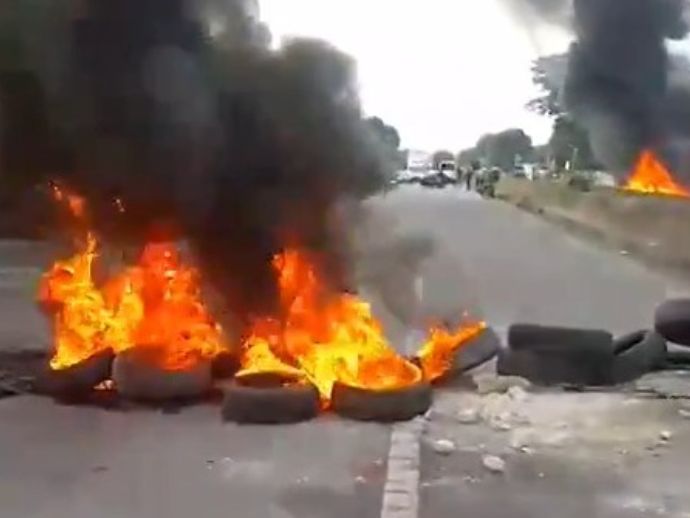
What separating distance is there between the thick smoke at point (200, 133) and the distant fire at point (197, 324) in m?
0.17

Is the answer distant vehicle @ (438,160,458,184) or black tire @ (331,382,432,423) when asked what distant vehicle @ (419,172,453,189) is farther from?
black tire @ (331,382,432,423)

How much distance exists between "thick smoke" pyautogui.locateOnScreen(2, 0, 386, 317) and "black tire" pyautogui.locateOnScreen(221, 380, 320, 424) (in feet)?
4.20

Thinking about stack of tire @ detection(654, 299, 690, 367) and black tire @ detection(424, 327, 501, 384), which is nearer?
black tire @ detection(424, 327, 501, 384)

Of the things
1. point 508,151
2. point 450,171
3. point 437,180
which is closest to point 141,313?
point 437,180

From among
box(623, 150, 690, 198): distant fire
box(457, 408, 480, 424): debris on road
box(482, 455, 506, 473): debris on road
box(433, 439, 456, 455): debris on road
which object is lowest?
box(457, 408, 480, 424): debris on road

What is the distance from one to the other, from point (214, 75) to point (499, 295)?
312 inches

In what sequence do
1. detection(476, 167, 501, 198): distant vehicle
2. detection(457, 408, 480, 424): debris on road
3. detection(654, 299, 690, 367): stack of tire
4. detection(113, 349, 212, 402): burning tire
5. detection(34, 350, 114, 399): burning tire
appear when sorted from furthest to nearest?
detection(476, 167, 501, 198): distant vehicle, detection(654, 299, 690, 367): stack of tire, detection(34, 350, 114, 399): burning tire, detection(113, 349, 212, 402): burning tire, detection(457, 408, 480, 424): debris on road

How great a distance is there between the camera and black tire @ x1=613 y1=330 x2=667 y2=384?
992cm

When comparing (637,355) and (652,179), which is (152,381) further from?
(652,179)

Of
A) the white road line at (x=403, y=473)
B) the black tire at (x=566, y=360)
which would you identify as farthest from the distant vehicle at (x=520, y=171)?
the white road line at (x=403, y=473)

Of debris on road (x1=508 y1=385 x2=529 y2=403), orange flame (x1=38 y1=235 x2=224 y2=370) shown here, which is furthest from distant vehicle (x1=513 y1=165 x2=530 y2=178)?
orange flame (x1=38 y1=235 x2=224 y2=370)

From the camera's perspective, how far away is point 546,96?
83.0 ft

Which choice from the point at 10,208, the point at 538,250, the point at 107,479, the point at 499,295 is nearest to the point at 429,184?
the point at 538,250

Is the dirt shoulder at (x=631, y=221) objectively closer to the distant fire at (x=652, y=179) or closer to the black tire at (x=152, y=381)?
the distant fire at (x=652, y=179)
